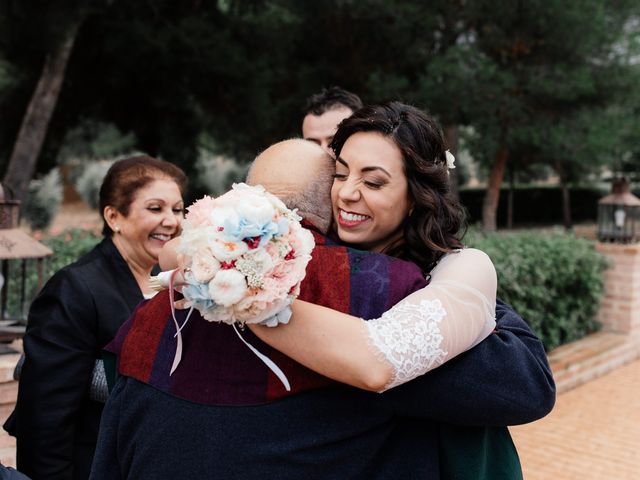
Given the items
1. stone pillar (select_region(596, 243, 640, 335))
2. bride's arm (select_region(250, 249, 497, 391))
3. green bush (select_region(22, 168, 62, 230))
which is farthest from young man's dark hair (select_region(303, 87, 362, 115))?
green bush (select_region(22, 168, 62, 230))

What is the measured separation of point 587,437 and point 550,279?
6.13ft

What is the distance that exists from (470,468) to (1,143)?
13435 millimetres

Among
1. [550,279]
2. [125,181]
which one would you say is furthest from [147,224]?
[550,279]

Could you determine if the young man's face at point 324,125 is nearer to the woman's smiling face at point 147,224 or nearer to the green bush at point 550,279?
the woman's smiling face at point 147,224

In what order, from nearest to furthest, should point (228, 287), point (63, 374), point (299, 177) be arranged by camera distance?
point (228, 287) < point (299, 177) < point (63, 374)

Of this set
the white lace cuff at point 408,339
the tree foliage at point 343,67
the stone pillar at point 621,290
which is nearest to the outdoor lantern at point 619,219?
the stone pillar at point 621,290

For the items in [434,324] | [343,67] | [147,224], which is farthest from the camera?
[343,67]

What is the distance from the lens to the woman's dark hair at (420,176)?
5.54 feet

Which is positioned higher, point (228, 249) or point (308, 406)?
point (228, 249)

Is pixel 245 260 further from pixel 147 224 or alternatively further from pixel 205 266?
pixel 147 224

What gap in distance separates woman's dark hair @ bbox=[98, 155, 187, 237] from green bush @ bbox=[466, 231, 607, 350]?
410 cm

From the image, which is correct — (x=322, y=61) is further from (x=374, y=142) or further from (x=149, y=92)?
(x=374, y=142)

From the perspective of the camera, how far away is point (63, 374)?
228 cm

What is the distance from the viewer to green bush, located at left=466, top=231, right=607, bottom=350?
21.4ft
